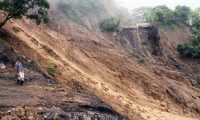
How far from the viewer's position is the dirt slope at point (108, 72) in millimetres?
18984

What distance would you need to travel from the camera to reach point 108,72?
72.6 ft

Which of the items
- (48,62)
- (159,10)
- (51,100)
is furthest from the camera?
(159,10)

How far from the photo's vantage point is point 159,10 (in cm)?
3453

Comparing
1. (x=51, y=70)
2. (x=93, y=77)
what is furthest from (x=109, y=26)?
(x=51, y=70)

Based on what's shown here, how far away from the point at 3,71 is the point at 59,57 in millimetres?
5973

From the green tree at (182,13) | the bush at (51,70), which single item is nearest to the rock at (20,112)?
the bush at (51,70)

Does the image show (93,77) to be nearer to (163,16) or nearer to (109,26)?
(109,26)

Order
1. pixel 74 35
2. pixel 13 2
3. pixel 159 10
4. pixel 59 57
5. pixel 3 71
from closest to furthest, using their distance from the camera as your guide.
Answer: pixel 3 71 → pixel 13 2 → pixel 59 57 → pixel 74 35 → pixel 159 10

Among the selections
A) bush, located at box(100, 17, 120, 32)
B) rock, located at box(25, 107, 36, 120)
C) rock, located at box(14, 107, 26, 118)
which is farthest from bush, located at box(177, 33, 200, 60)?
rock, located at box(14, 107, 26, 118)

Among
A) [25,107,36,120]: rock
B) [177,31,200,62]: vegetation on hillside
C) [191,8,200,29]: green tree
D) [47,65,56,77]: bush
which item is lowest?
[25,107,36,120]: rock

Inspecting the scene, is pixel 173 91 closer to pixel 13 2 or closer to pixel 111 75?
pixel 111 75

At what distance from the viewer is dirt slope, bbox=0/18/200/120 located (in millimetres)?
18984

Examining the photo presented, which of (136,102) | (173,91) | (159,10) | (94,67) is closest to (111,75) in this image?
(94,67)

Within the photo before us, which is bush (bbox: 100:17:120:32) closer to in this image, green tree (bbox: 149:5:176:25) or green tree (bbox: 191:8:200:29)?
green tree (bbox: 149:5:176:25)
